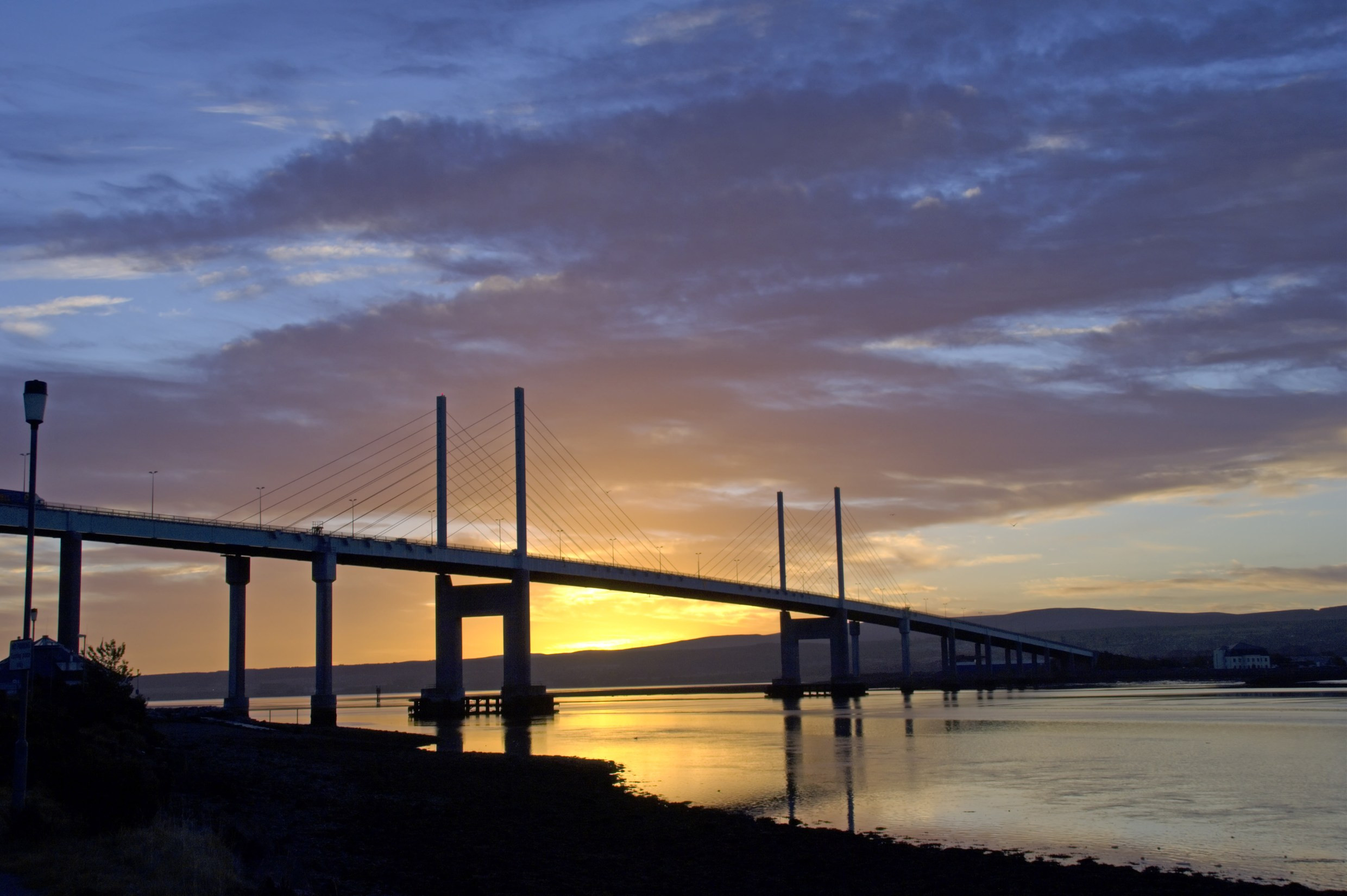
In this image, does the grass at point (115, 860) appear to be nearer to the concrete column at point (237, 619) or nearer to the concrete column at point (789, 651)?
the concrete column at point (237, 619)

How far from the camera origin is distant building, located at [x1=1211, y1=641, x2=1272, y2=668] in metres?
131

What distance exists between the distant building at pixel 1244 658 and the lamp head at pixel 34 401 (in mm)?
135487

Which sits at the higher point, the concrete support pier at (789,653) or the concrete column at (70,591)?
the concrete column at (70,591)

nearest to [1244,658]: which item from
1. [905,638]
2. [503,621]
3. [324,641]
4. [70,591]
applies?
[905,638]

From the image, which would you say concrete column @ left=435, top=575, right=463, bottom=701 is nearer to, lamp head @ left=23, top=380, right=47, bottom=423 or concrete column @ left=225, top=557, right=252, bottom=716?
concrete column @ left=225, top=557, right=252, bottom=716

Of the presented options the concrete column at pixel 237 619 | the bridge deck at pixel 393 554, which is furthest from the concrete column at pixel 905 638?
the concrete column at pixel 237 619

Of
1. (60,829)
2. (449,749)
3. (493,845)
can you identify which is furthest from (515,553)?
(60,829)

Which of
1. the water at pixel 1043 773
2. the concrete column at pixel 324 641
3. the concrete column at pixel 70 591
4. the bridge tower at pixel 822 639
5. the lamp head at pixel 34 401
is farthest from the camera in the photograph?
the bridge tower at pixel 822 639

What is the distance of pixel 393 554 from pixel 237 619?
9.85 metres

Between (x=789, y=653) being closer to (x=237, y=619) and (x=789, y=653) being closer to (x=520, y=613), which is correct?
(x=520, y=613)

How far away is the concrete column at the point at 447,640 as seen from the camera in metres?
73.4

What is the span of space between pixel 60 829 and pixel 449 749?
30.2m

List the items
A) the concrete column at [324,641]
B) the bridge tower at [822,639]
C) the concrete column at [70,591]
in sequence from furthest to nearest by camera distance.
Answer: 1. the bridge tower at [822,639]
2. the concrete column at [324,641]
3. the concrete column at [70,591]

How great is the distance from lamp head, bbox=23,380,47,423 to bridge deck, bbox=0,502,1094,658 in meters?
28.8
